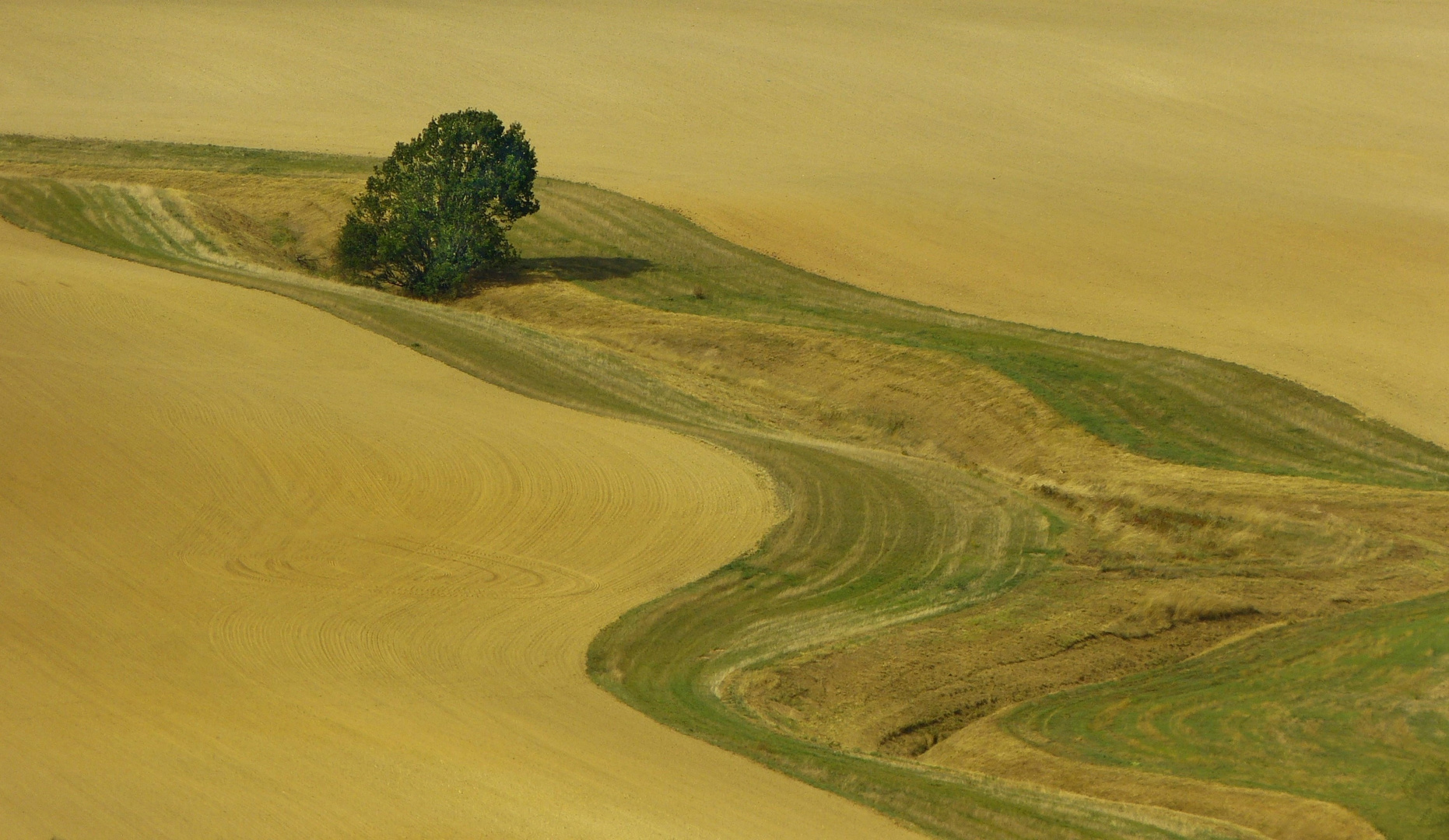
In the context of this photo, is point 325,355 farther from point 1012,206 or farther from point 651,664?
point 1012,206

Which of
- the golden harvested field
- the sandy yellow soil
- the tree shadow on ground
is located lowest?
the sandy yellow soil

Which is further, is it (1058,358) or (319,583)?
(1058,358)

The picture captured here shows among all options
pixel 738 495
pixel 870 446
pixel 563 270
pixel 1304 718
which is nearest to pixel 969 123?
pixel 563 270

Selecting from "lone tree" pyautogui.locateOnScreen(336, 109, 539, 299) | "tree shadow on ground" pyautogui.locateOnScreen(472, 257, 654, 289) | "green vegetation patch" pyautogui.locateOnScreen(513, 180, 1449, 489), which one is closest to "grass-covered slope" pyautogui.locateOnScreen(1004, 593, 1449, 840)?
"green vegetation patch" pyautogui.locateOnScreen(513, 180, 1449, 489)

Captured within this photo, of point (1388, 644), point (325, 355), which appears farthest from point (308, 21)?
point (1388, 644)

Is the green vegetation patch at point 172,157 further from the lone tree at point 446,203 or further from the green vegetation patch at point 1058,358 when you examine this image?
the lone tree at point 446,203

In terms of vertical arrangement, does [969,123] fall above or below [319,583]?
above

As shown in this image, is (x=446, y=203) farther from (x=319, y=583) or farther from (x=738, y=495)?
(x=319, y=583)

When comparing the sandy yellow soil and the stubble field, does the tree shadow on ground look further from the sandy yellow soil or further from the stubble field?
the sandy yellow soil
